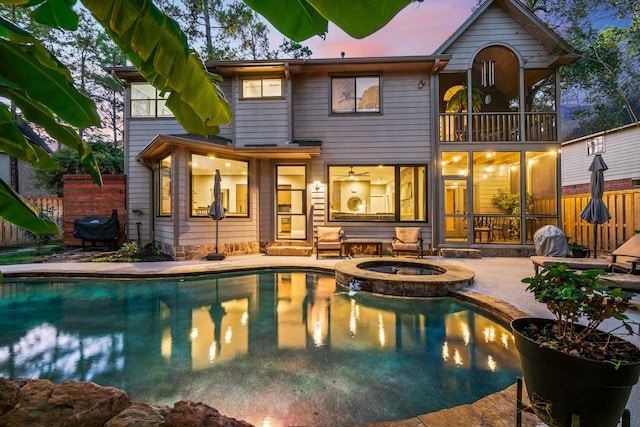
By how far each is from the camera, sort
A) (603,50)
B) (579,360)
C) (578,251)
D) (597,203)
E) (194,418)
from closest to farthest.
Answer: (194,418), (579,360), (597,203), (578,251), (603,50)

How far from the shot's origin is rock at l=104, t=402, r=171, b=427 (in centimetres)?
120

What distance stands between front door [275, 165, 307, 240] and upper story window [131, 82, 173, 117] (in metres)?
4.43

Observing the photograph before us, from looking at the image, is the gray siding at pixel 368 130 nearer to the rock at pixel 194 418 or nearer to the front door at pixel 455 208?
the front door at pixel 455 208

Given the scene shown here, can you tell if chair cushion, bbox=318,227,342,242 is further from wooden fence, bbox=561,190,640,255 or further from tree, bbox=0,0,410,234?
tree, bbox=0,0,410,234

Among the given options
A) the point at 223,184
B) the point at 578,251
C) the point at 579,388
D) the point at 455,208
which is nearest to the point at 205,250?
the point at 223,184

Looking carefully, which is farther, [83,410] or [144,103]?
[144,103]

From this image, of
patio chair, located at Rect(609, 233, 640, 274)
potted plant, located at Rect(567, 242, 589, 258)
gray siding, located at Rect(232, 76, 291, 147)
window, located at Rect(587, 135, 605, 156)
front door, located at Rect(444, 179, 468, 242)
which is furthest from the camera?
window, located at Rect(587, 135, 605, 156)

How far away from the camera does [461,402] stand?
2207 mm

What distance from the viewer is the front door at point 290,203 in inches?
354

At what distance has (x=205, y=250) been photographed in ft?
25.9

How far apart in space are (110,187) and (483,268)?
1154 centimetres

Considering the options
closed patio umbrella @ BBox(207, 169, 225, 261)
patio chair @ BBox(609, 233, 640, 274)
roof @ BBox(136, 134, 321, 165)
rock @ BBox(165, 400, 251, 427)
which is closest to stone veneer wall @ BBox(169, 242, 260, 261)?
closed patio umbrella @ BBox(207, 169, 225, 261)

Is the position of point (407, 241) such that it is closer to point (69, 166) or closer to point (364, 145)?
point (364, 145)

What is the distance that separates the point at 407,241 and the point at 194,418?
7.50 meters
